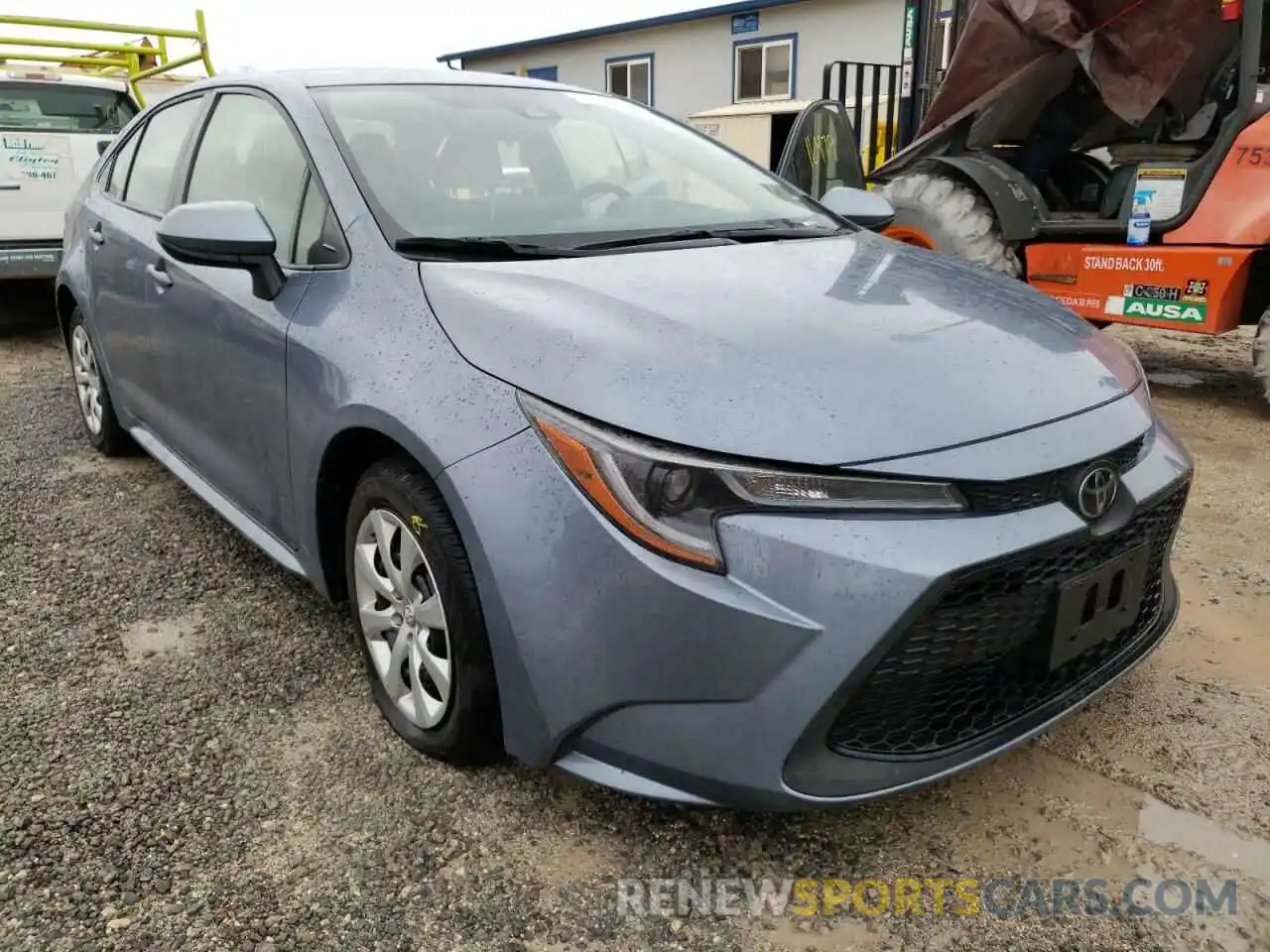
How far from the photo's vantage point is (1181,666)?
2.63m

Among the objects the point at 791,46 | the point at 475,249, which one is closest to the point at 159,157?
the point at 475,249

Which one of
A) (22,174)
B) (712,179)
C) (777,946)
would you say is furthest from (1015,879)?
(22,174)

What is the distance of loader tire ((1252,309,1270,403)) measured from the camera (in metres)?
4.71

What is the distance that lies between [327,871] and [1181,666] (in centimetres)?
215

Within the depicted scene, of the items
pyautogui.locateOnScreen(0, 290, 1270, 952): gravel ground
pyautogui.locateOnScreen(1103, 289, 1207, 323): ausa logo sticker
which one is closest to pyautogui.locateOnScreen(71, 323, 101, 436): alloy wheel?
pyautogui.locateOnScreen(0, 290, 1270, 952): gravel ground

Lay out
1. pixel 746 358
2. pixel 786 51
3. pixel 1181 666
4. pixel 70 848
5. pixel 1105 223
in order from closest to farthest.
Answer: pixel 746 358, pixel 70 848, pixel 1181 666, pixel 1105 223, pixel 786 51

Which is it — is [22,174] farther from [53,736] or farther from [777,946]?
[777,946]

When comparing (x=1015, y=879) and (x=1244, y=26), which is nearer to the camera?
(x=1015, y=879)

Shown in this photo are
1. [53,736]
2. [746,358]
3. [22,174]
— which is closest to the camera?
[746,358]

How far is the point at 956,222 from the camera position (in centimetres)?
561

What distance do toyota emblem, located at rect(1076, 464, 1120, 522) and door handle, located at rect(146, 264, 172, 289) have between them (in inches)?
102

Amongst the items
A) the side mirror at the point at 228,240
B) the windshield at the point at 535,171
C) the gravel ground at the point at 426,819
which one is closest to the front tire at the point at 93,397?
the gravel ground at the point at 426,819

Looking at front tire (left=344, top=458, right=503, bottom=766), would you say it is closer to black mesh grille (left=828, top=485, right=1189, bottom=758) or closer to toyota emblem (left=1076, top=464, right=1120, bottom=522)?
black mesh grille (left=828, top=485, right=1189, bottom=758)

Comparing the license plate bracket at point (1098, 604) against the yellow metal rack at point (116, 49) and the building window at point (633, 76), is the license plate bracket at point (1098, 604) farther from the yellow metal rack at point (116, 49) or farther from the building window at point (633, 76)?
the building window at point (633, 76)
